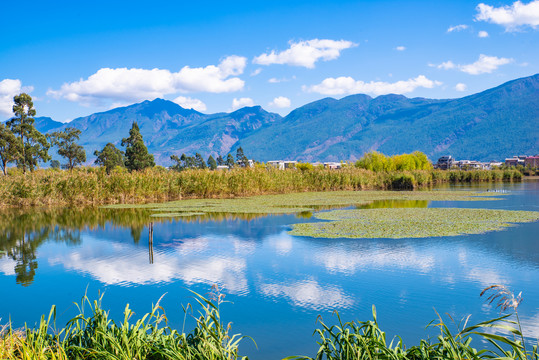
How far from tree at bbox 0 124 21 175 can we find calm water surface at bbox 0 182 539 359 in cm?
3421

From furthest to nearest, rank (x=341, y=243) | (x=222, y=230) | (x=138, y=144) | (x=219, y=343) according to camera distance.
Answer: (x=138, y=144), (x=222, y=230), (x=341, y=243), (x=219, y=343)

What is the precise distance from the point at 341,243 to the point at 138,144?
54.0 m

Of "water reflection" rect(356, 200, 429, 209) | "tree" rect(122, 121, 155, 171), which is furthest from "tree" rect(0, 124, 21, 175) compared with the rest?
"water reflection" rect(356, 200, 429, 209)

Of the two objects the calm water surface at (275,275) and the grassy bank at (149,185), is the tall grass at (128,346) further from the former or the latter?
the grassy bank at (149,185)

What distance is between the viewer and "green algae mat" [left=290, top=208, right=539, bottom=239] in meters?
12.9

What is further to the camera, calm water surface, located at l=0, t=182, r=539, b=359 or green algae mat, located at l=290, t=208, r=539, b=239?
green algae mat, located at l=290, t=208, r=539, b=239

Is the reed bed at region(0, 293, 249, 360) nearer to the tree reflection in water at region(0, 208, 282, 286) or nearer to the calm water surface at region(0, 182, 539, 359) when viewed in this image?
the calm water surface at region(0, 182, 539, 359)

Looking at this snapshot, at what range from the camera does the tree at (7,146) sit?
143 feet

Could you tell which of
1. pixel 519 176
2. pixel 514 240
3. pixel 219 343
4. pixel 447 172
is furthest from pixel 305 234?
pixel 519 176

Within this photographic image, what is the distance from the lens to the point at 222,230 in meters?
14.5

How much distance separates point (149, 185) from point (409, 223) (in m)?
15.1

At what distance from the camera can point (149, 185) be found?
25062mm

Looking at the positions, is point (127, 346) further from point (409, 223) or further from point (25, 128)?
point (25, 128)

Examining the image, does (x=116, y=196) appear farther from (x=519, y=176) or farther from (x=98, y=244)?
(x=519, y=176)
